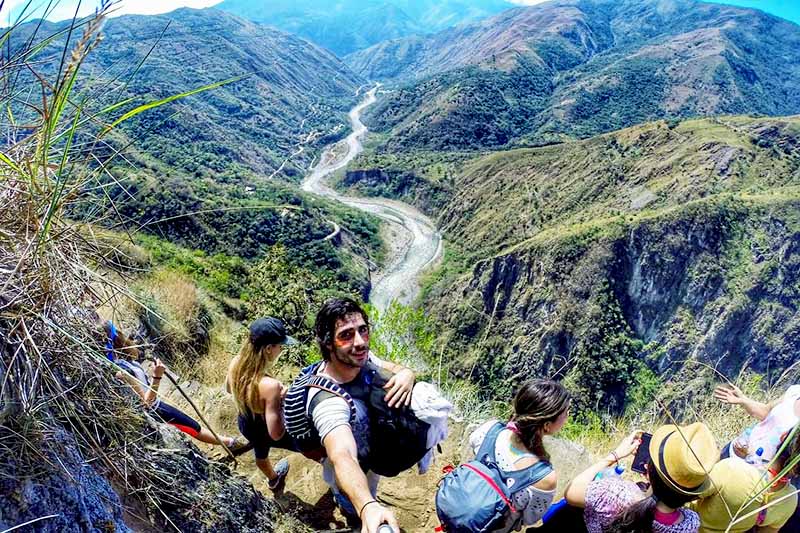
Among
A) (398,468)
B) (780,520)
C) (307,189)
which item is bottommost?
(307,189)

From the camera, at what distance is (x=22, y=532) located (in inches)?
48.1

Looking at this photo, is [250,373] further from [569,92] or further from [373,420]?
[569,92]

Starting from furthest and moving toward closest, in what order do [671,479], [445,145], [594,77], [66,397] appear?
[594,77] < [445,145] < [671,479] < [66,397]

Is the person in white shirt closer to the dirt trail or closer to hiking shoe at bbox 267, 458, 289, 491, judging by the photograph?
the dirt trail

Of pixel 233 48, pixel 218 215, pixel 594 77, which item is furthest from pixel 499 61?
pixel 218 215

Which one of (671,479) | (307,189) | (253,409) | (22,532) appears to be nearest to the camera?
(22,532)

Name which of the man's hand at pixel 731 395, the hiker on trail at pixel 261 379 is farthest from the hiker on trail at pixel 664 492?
the hiker on trail at pixel 261 379

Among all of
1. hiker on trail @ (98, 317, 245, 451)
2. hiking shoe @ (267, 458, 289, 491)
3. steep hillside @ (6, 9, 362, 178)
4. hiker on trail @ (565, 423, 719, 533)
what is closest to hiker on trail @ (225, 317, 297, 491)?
hiker on trail @ (98, 317, 245, 451)

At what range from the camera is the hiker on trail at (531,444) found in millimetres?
2307

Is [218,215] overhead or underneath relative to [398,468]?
underneath

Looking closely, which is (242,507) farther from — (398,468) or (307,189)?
(307,189)

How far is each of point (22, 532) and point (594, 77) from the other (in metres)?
145

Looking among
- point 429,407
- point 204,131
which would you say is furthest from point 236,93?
point 429,407

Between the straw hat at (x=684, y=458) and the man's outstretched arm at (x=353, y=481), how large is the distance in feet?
4.05
